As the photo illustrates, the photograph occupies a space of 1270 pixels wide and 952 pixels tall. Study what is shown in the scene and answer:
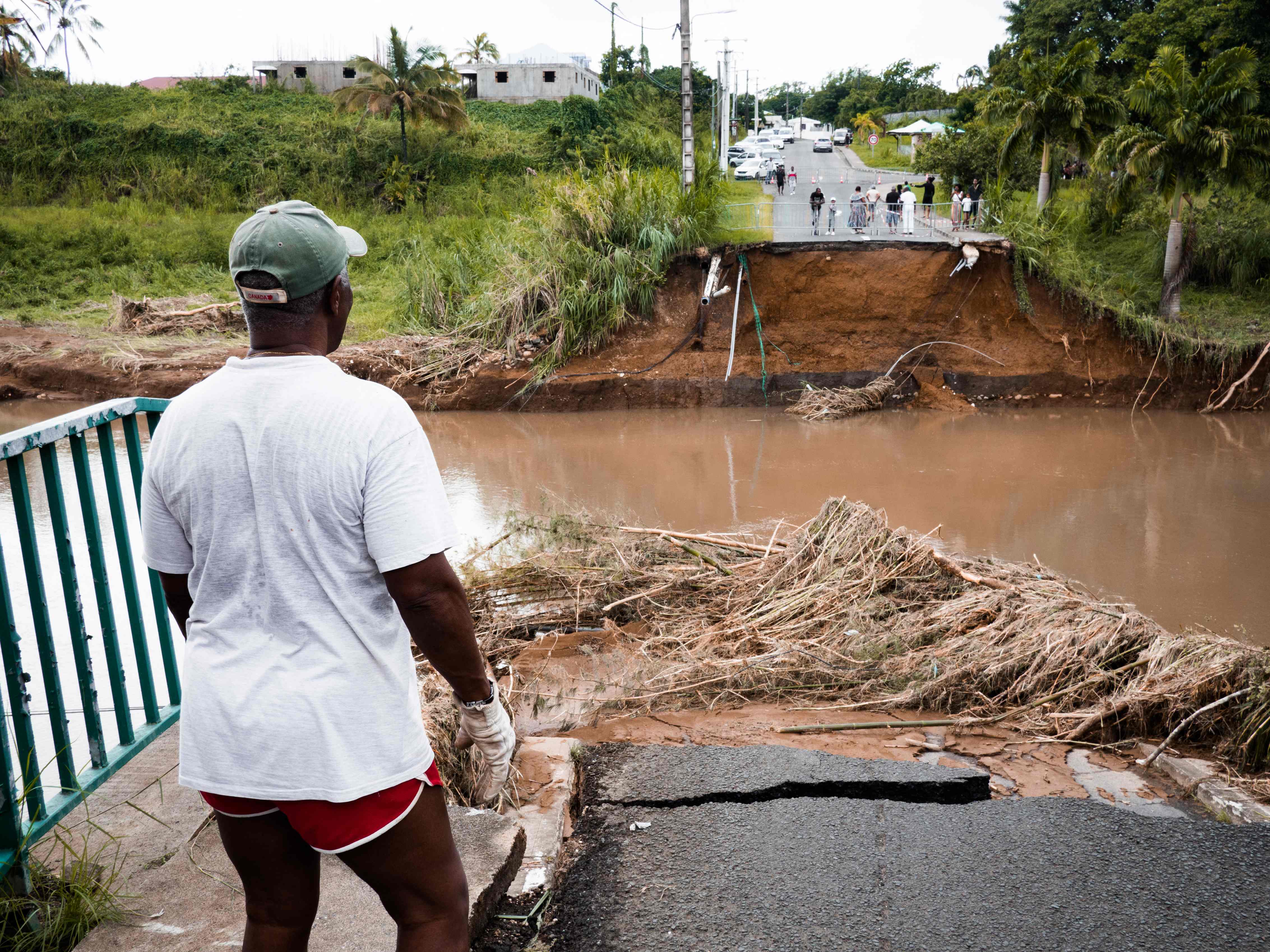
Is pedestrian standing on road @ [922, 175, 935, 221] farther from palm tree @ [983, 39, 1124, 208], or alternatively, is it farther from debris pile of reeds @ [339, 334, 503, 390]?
debris pile of reeds @ [339, 334, 503, 390]

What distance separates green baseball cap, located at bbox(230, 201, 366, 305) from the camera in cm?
160

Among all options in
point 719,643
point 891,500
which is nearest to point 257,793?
point 719,643

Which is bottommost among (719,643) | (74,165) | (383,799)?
(719,643)

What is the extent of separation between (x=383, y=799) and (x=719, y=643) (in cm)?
360

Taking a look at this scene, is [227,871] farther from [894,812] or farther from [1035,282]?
[1035,282]

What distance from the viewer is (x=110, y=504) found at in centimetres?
261

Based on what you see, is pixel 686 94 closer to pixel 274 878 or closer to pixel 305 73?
pixel 274 878

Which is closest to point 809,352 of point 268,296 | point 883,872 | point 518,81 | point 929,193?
point 929,193

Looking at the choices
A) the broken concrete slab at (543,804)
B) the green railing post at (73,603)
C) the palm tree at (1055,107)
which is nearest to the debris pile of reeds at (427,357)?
the palm tree at (1055,107)

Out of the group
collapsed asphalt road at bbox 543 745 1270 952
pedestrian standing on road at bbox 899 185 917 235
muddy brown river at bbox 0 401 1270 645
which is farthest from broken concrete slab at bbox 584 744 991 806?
pedestrian standing on road at bbox 899 185 917 235

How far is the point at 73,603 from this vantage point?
2.39 m

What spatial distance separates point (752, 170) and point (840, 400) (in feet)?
86.8

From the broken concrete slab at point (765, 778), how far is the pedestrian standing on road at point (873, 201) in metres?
16.5

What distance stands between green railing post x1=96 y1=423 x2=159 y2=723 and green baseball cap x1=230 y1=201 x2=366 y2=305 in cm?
123
